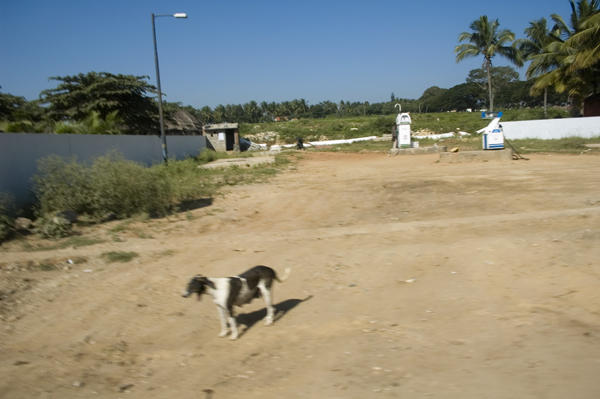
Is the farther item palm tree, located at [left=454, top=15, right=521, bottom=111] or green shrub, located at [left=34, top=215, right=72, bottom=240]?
palm tree, located at [left=454, top=15, right=521, bottom=111]

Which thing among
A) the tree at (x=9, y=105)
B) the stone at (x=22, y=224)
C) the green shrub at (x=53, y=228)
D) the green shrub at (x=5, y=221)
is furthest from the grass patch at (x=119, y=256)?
the tree at (x=9, y=105)

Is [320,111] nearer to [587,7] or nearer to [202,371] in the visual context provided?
[587,7]

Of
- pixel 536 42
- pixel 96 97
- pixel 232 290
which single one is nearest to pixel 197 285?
pixel 232 290

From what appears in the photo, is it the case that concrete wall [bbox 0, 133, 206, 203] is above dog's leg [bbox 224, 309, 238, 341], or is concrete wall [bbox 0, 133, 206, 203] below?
above

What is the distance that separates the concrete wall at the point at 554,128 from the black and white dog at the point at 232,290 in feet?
98.2

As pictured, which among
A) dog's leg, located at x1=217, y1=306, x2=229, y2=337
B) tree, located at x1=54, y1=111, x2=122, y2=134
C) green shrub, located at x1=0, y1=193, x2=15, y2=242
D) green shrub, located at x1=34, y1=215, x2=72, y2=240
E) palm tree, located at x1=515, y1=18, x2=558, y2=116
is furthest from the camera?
palm tree, located at x1=515, y1=18, x2=558, y2=116

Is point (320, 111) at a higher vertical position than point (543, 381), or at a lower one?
higher

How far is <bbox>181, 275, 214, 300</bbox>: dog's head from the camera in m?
4.35

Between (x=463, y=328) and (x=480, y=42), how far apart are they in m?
39.3

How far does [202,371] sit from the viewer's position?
409 centimetres

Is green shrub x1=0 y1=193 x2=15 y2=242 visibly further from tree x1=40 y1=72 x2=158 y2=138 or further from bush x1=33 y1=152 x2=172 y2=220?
tree x1=40 y1=72 x2=158 y2=138

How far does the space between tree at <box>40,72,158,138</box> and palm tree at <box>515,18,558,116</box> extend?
29636mm

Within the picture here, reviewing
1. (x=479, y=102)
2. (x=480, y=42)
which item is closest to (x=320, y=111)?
(x=479, y=102)

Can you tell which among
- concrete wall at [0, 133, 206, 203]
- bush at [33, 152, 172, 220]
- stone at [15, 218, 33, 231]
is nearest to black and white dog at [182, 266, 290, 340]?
stone at [15, 218, 33, 231]
